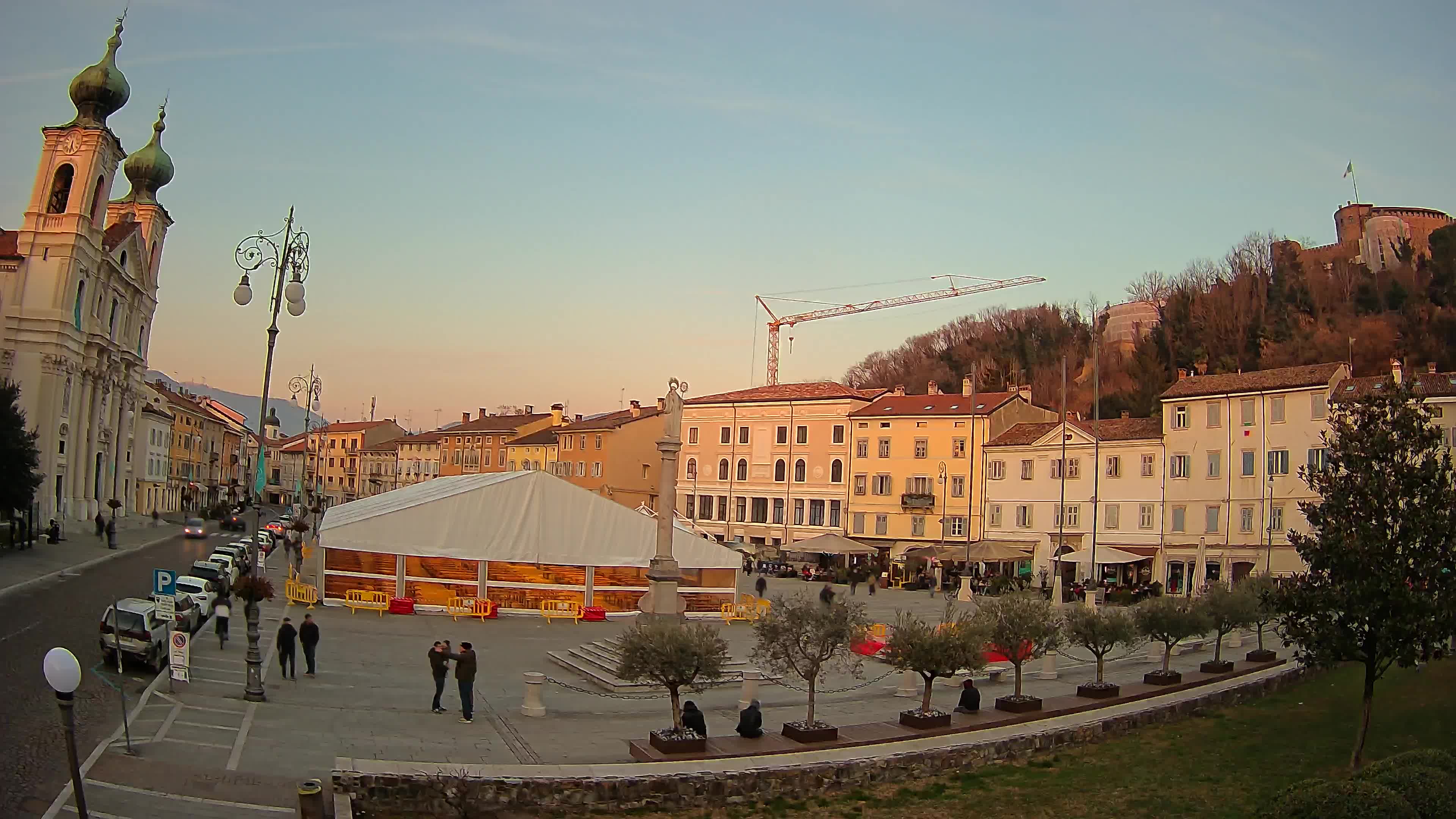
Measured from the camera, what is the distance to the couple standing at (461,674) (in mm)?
19250

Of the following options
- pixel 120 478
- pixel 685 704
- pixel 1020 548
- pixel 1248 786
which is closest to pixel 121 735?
pixel 685 704

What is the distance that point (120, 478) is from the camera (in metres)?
76.6

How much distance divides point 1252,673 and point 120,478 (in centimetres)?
7536

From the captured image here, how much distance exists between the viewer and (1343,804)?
369 inches

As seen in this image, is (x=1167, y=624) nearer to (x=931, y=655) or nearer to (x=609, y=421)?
(x=931, y=655)

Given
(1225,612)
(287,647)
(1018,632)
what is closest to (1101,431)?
(1225,612)

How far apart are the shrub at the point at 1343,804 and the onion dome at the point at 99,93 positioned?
71.6m

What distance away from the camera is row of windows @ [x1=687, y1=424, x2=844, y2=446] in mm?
68875

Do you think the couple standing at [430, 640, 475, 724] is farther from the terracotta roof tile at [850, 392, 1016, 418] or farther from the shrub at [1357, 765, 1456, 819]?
the terracotta roof tile at [850, 392, 1016, 418]

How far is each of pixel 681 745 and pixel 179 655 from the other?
9437mm

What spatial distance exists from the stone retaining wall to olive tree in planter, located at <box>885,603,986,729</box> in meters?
1.33

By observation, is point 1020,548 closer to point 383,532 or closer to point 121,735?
point 383,532

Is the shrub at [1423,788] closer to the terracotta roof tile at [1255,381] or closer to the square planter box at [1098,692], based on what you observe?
the square planter box at [1098,692]

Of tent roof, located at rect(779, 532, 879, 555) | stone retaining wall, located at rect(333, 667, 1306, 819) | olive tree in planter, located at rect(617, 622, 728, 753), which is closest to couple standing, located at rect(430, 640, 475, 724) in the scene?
olive tree in planter, located at rect(617, 622, 728, 753)
